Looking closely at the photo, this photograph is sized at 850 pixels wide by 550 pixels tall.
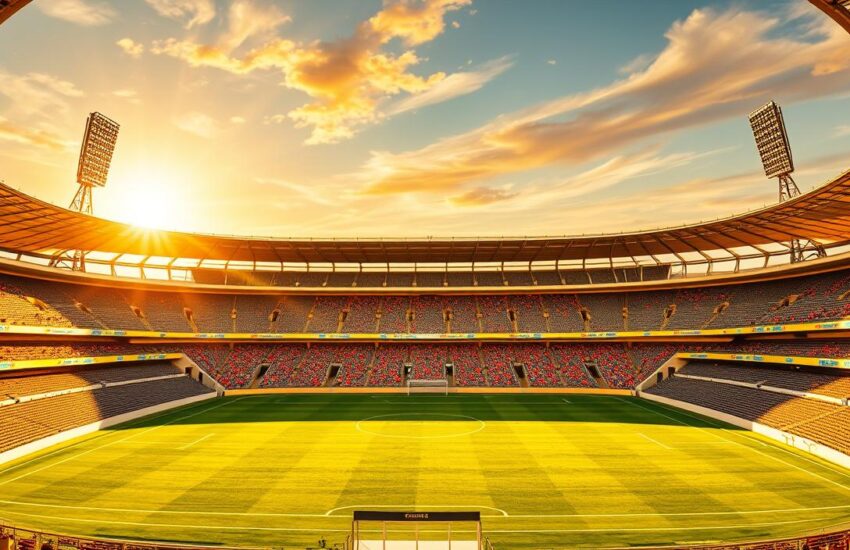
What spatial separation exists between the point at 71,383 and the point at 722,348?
2106 inches

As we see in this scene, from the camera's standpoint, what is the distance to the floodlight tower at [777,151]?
41.2 metres

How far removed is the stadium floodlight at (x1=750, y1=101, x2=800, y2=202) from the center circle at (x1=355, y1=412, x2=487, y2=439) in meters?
33.8

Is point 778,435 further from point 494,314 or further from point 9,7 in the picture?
point 9,7

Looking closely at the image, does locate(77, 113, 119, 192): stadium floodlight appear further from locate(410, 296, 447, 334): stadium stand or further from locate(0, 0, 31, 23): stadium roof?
locate(0, 0, 31, 23): stadium roof

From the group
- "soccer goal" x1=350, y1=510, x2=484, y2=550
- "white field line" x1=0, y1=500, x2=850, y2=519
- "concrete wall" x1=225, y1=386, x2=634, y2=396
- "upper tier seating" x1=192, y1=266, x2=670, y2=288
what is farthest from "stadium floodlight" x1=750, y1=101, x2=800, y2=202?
"soccer goal" x1=350, y1=510, x2=484, y2=550

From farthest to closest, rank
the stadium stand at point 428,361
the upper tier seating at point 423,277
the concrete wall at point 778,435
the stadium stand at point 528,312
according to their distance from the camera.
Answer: the upper tier seating at point 423,277
the stadium stand at point 528,312
the stadium stand at point 428,361
the concrete wall at point 778,435

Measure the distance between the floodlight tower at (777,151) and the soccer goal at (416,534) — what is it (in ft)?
134

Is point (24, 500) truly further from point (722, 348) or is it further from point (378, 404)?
point (722, 348)

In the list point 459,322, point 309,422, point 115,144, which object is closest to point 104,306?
point 115,144

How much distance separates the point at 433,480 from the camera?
21.9 m

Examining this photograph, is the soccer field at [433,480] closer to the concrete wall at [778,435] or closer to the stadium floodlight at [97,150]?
the concrete wall at [778,435]

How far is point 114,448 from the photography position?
2741 centimetres

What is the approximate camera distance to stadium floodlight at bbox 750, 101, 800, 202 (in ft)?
135

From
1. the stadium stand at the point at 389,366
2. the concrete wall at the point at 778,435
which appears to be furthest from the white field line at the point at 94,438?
the concrete wall at the point at 778,435
